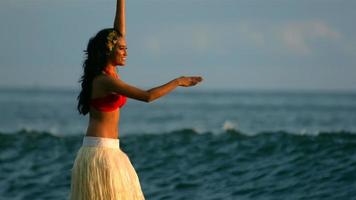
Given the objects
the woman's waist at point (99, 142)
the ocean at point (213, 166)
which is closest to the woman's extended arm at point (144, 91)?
the woman's waist at point (99, 142)

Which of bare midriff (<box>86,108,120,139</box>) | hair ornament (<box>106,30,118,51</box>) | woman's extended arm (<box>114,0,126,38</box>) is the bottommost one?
bare midriff (<box>86,108,120,139</box>)

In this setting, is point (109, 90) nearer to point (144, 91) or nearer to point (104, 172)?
point (144, 91)

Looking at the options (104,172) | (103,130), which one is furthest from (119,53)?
(104,172)

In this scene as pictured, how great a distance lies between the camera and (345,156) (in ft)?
51.5

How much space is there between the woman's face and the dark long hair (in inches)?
2.0

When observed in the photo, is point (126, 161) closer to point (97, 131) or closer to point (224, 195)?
point (97, 131)

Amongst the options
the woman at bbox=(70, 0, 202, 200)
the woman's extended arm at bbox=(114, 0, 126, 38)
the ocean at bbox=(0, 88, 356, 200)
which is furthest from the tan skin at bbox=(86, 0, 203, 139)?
the ocean at bbox=(0, 88, 356, 200)

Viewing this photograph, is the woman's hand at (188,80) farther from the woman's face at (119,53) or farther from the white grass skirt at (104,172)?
the white grass skirt at (104,172)

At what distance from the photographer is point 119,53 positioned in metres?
7.44

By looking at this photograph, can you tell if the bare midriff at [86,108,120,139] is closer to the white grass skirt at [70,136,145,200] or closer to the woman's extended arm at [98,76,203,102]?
the white grass skirt at [70,136,145,200]

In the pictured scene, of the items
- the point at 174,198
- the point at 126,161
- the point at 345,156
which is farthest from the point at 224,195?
the point at 126,161

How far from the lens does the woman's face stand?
743 centimetres

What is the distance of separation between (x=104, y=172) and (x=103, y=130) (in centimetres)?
33

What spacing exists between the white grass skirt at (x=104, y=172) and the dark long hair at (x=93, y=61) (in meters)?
0.32
